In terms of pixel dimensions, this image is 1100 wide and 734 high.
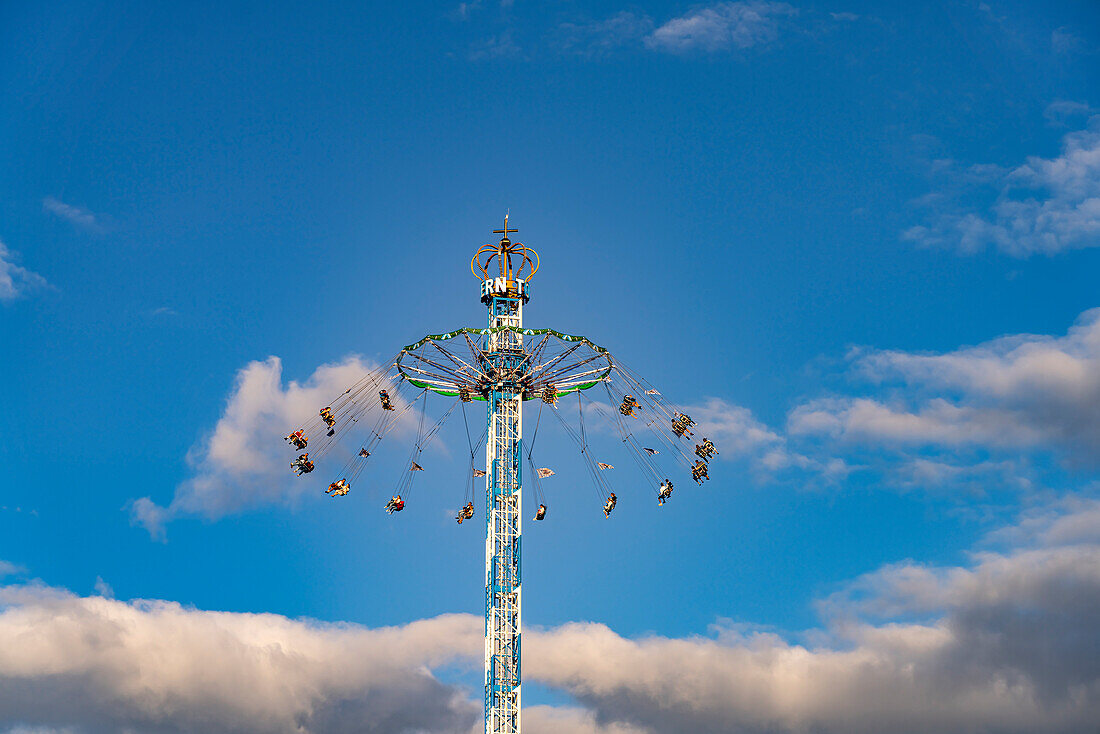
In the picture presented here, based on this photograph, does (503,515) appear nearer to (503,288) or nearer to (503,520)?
(503,520)

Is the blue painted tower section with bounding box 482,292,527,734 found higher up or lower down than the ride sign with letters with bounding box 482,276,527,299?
lower down

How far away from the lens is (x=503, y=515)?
4173 inches

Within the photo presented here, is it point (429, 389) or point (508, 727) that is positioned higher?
point (429, 389)

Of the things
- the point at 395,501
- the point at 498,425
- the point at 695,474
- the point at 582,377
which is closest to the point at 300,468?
the point at 395,501

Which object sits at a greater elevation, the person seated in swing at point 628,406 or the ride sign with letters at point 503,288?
the ride sign with letters at point 503,288

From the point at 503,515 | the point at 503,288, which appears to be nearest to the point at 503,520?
the point at 503,515

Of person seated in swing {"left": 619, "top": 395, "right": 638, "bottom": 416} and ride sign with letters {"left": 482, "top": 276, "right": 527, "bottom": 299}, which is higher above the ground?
ride sign with letters {"left": 482, "top": 276, "right": 527, "bottom": 299}

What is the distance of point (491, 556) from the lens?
10525 centimetres

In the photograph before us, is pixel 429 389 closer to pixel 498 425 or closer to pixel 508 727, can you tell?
pixel 498 425

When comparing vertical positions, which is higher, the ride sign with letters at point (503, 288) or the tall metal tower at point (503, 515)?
the ride sign with letters at point (503, 288)

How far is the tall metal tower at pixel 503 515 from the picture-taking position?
340ft

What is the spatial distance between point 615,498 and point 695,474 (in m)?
6.05

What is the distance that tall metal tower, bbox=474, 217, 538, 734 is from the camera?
340 feet

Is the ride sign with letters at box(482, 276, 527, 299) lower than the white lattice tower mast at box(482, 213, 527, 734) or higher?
higher
